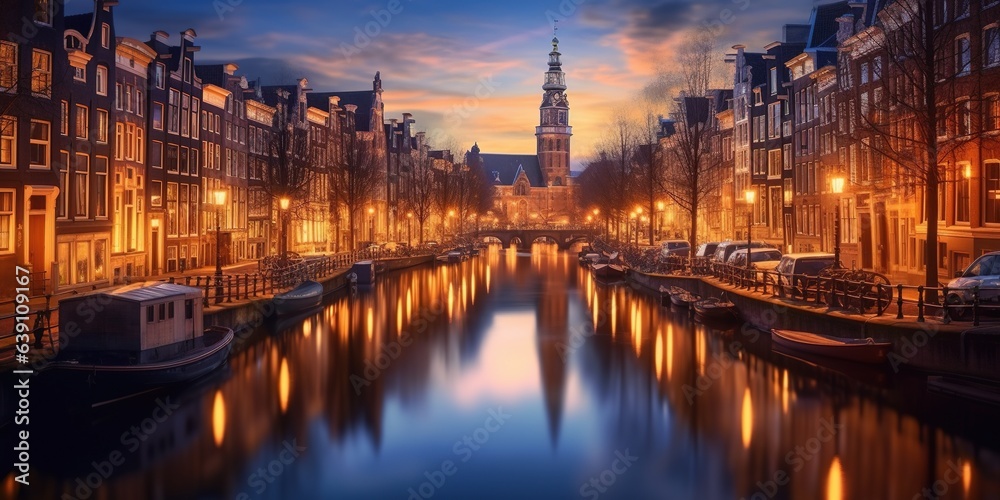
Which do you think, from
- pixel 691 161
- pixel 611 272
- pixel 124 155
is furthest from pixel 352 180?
pixel 691 161

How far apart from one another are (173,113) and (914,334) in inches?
1820

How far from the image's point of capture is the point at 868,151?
5131cm

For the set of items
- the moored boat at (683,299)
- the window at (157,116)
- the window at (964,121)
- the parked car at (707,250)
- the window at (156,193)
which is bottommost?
the moored boat at (683,299)

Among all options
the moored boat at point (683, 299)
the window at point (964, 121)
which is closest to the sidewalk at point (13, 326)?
the moored boat at point (683, 299)

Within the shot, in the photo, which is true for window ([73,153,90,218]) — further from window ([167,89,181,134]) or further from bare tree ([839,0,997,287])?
bare tree ([839,0,997,287])

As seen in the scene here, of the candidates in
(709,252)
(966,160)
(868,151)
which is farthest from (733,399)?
(709,252)

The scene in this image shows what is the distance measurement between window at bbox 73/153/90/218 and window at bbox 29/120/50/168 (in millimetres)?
4495

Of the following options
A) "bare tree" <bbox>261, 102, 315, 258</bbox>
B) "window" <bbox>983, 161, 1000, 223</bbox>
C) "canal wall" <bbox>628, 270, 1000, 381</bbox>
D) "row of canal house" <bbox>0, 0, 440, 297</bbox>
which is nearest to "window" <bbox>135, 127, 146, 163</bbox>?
"row of canal house" <bbox>0, 0, 440, 297</bbox>

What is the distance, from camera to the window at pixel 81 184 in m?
43.1

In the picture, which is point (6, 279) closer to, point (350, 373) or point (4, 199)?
point (4, 199)

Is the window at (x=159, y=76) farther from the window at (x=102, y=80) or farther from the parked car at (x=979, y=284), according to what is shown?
the parked car at (x=979, y=284)

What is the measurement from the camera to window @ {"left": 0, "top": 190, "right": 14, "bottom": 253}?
35906 mm

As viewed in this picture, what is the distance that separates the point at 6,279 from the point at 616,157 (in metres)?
88.9

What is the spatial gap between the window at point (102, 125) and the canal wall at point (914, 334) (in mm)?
31058
